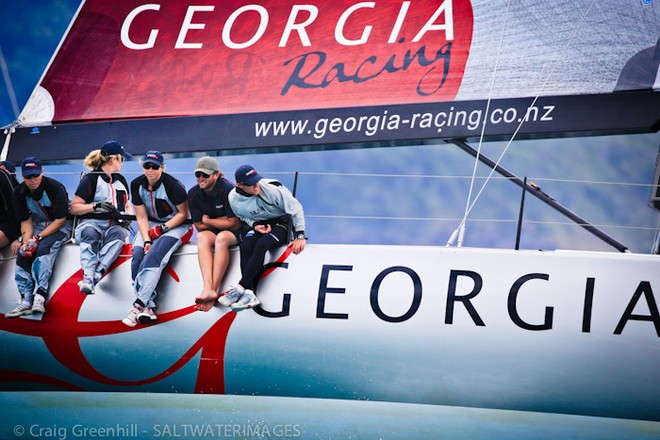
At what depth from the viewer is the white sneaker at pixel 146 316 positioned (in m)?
4.61

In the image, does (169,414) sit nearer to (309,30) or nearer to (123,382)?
(123,382)

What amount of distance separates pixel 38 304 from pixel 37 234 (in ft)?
1.50

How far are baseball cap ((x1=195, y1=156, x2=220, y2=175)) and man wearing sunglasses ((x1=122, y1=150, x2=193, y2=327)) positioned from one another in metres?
0.26

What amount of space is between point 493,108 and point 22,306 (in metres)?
3.04

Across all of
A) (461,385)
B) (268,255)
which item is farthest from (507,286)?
(268,255)

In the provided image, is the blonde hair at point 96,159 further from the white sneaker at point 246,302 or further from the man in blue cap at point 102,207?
the white sneaker at point 246,302

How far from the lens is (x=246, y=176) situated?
4449 mm

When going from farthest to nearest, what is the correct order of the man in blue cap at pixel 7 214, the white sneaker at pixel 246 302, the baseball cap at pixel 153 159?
the man in blue cap at pixel 7 214, the baseball cap at pixel 153 159, the white sneaker at pixel 246 302

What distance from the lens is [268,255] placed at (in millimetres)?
4727

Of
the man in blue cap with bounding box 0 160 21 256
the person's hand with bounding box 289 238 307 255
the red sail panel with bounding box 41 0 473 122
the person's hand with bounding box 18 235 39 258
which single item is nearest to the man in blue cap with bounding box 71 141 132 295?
the person's hand with bounding box 18 235 39 258

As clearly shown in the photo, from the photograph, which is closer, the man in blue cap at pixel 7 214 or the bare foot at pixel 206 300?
→ the bare foot at pixel 206 300

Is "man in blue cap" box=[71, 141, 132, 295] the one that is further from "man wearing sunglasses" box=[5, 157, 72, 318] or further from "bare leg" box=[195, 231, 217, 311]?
"bare leg" box=[195, 231, 217, 311]

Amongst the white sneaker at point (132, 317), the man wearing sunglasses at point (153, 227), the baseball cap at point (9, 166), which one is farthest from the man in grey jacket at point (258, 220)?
the baseball cap at point (9, 166)

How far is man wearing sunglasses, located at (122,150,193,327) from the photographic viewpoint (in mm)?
4684
